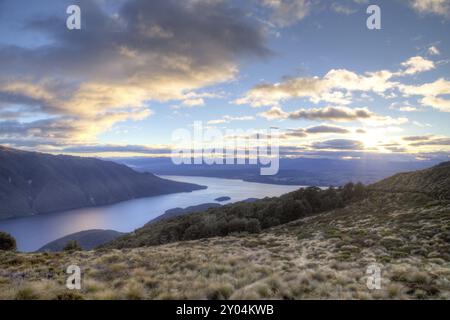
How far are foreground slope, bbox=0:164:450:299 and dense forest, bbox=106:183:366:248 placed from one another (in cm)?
1218

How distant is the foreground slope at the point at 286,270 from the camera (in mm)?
10086

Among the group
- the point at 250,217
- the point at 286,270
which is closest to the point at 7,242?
the point at 250,217

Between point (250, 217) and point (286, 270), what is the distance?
95.8ft

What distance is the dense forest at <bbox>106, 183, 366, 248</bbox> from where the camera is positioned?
123ft

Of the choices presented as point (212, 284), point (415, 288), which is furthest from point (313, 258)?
point (212, 284)

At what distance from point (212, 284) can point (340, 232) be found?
69.2ft

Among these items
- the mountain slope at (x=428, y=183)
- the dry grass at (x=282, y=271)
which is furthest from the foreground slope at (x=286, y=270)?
the mountain slope at (x=428, y=183)

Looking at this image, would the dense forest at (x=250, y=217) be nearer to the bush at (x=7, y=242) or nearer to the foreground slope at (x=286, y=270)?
the bush at (x=7, y=242)

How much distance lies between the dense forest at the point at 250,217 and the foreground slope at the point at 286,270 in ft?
40.0

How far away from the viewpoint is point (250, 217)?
42.9 meters

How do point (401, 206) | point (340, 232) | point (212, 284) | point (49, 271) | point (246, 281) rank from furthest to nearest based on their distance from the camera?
1. point (401, 206)
2. point (340, 232)
3. point (49, 271)
4. point (246, 281)
5. point (212, 284)
